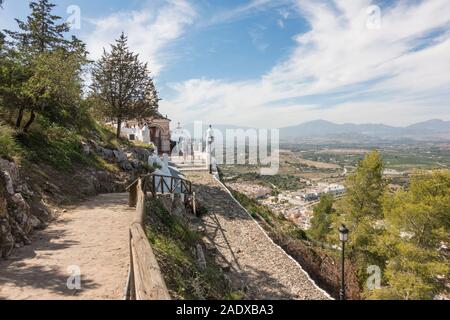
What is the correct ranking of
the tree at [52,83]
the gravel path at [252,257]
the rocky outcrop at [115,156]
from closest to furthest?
the gravel path at [252,257]
the tree at [52,83]
the rocky outcrop at [115,156]

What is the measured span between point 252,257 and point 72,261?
684 cm

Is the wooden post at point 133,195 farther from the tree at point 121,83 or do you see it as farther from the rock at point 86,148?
the tree at point 121,83

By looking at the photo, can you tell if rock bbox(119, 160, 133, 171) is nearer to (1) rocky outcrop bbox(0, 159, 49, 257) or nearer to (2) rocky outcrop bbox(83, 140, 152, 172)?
(2) rocky outcrop bbox(83, 140, 152, 172)

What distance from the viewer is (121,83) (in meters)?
17.8

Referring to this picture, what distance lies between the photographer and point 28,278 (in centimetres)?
471

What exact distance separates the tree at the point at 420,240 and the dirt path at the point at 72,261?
402 inches

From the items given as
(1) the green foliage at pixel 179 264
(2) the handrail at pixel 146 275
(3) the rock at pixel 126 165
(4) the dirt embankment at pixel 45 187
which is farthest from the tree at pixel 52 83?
(2) the handrail at pixel 146 275

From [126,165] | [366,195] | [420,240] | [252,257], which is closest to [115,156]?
[126,165]

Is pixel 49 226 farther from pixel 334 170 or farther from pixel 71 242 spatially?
pixel 334 170

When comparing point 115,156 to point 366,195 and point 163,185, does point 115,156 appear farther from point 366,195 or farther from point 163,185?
point 366,195

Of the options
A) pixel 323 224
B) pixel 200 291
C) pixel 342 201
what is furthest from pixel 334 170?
pixel 200 291

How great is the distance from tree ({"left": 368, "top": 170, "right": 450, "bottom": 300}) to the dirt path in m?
10.2

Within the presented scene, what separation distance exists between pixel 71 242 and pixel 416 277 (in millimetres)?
11794

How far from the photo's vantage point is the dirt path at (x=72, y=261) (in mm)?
4340
